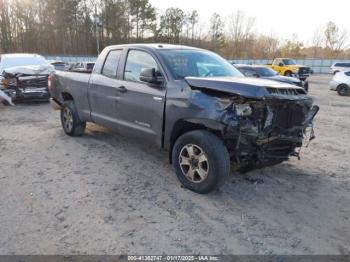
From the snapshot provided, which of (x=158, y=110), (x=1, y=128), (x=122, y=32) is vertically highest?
(x=122, y=32)

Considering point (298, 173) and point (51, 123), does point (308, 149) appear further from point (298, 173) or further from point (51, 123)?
point (51, 123)

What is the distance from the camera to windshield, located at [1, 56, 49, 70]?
11.4 meters

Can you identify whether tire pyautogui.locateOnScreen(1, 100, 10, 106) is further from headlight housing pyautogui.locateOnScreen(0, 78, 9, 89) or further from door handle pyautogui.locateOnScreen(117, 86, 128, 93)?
door handle pyautogui.locateOnScreen(117, 86, 128, 93)

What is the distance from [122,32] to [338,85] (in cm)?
4280

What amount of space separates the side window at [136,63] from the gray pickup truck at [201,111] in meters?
0.02

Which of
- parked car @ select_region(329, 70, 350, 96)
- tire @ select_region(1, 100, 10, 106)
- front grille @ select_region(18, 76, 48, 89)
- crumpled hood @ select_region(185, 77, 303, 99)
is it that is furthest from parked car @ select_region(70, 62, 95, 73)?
parked car @ select_region(329, 70, 350, 96)

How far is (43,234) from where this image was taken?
319 cm

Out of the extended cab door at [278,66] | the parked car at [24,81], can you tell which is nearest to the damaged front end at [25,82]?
the parked car at [24,81]

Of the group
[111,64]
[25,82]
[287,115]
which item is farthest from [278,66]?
[287,115]

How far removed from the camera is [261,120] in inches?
153

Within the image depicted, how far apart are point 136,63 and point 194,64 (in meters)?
0.95

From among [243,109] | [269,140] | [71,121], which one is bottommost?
[71,121]

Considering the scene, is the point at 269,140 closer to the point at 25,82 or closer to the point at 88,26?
the point at 25,82

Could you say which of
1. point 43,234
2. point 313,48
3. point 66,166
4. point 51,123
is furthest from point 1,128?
point 313,48
